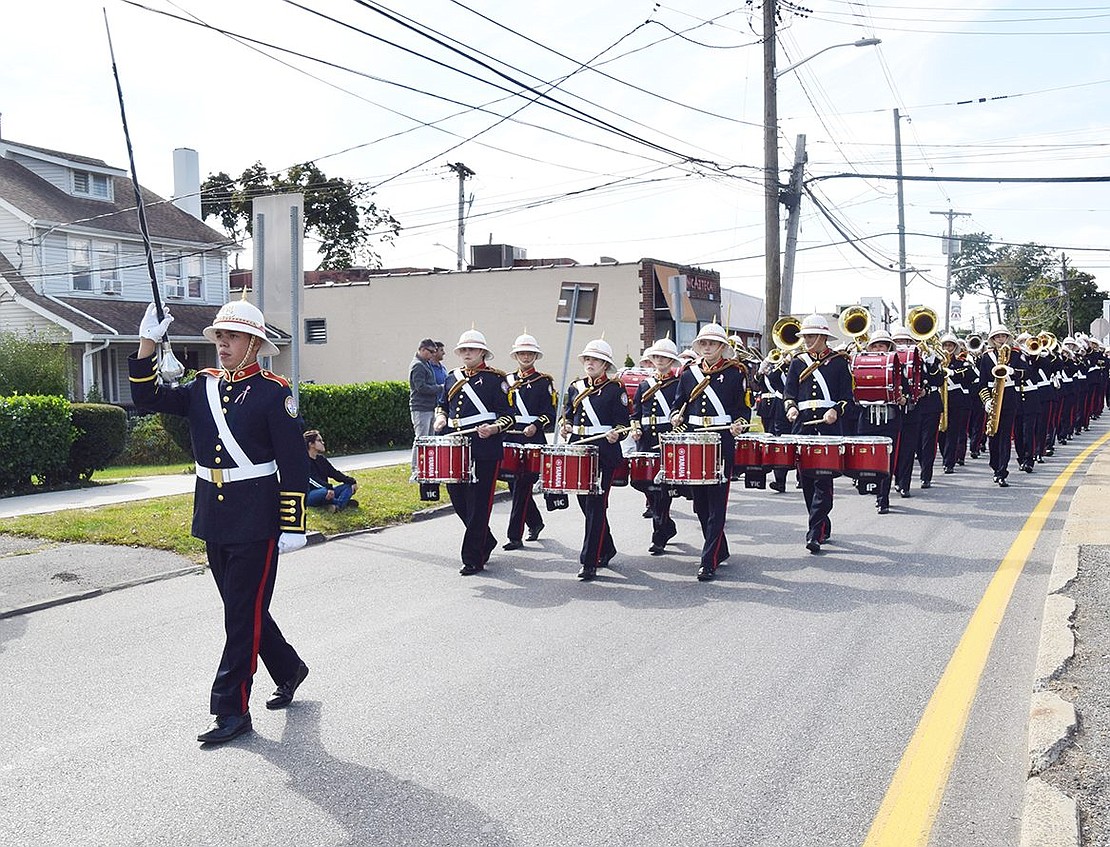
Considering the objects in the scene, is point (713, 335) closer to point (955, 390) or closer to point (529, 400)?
point (529, 400)

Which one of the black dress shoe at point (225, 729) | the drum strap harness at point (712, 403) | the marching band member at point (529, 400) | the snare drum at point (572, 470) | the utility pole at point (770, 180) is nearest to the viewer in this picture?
the black dress shoe at point (225, 729)

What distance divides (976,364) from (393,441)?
37.8ft

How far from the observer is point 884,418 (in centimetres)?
1332

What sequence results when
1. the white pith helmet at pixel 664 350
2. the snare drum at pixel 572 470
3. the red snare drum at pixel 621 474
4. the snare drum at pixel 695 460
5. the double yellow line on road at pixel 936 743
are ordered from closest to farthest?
the double yellow line on road at pixel 936 743
the snare drum at pixel 695 460
the snare drum at pixel 572 470
the red snare drum at pixel 621 474
the white pith helmet at pixel 664 350

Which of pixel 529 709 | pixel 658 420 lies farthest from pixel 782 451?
pixel 529 709

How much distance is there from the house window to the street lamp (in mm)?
22030

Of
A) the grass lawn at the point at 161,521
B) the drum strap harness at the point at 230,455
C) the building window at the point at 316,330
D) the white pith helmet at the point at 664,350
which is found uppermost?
the building window at the point at 316,330

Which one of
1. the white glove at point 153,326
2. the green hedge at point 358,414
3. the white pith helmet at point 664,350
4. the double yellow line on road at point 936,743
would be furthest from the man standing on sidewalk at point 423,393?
the white glove at point 153,326

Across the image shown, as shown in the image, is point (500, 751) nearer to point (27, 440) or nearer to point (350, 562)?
point (350, 562)

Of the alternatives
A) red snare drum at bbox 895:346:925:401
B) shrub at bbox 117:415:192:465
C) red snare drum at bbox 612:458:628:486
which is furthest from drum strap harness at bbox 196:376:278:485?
shrub at bbox 117:415:192:465

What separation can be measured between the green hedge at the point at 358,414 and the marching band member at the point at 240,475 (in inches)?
563

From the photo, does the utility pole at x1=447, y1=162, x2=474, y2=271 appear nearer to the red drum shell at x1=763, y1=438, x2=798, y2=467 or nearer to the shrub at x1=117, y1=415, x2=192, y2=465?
the shrub at x1=117, y1=415, x2=192, y2=465

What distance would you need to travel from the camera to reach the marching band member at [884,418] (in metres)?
12.9

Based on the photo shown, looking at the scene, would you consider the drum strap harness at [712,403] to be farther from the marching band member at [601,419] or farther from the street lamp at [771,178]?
the street lamp at [771,178]
